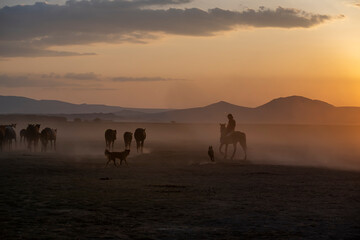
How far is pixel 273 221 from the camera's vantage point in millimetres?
12430

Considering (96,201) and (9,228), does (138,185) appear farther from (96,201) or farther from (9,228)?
(9,228)

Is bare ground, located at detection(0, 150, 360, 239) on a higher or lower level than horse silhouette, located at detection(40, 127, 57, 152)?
lower

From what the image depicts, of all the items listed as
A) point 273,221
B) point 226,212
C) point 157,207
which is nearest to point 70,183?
point 157,207

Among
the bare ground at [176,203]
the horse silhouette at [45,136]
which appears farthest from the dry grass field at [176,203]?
the horse silhouette at [45,136]

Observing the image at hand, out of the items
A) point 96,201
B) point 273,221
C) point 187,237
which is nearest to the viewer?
point 187,237

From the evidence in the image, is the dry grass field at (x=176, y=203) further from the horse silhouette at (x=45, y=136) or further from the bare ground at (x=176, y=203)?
the horse silhouette at (x=45, y=136)

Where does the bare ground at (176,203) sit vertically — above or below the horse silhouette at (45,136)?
below

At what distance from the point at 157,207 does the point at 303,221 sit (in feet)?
12.0

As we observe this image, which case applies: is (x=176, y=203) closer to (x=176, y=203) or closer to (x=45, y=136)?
(x=176, y=203)

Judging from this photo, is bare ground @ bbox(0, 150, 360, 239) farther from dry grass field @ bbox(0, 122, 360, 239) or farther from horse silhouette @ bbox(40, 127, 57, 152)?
horse silhouette @ bbox(40, 127, 57, 152)

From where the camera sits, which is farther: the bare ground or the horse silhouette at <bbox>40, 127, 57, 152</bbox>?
the horse silhouette at <bbox>40, 127, 57, 152</bbox>

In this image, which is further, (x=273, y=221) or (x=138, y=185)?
(x=138, y=185)

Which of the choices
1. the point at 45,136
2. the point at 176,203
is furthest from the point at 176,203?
the point at 45,136

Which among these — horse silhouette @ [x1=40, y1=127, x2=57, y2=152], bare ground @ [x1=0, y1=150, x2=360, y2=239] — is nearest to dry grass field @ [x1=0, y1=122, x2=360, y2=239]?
bare ground @ [x1=0, y1=150, x2=360, y2=239]
